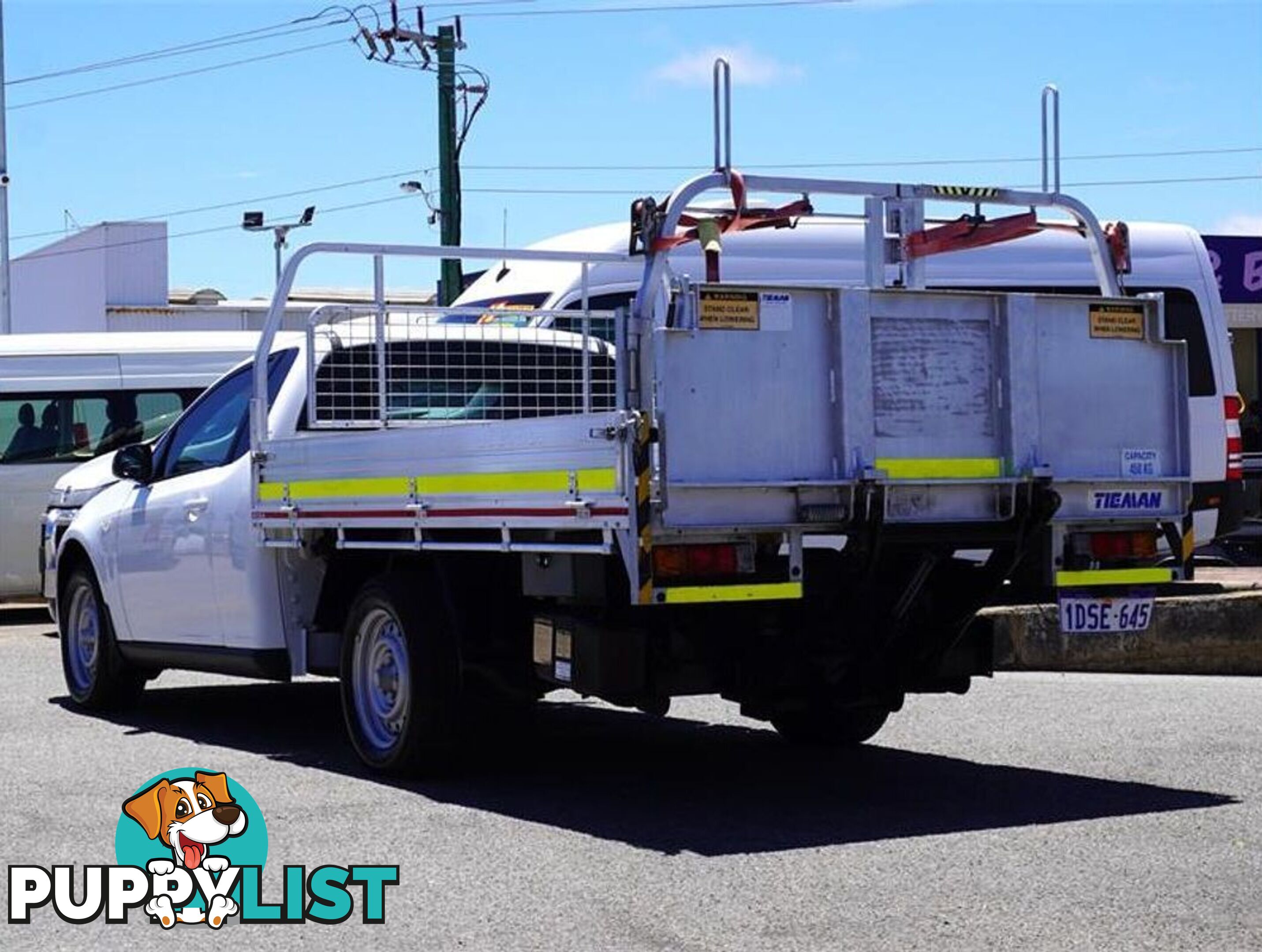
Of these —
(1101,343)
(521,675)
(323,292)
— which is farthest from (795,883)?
(323,292)

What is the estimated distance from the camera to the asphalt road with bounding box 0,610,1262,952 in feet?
22.2

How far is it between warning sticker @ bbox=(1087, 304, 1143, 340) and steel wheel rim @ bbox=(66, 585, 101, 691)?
5819 millimetres

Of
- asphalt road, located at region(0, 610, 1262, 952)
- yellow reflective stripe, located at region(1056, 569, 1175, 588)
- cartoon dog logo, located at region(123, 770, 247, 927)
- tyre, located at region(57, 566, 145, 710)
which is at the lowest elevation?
asphalt road, located at region(0, 610, 1262, 952)

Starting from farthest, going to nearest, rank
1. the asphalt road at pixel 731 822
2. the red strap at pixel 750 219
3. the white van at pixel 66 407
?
the white van at pixel 66 407, the red strap at pixel 750 219, the asphalt road at pixel 731 822

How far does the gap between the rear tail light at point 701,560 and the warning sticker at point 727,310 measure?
797mm

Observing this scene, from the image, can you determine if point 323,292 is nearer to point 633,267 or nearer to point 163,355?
point 163,355

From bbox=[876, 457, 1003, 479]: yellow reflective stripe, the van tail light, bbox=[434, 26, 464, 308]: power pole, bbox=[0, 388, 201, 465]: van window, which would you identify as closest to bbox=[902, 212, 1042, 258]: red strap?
bbox=[876, 457, 1003, 479]: yellow reflective stripe

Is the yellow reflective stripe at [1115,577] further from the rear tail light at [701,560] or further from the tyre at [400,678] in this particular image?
the tyre at [400,678]

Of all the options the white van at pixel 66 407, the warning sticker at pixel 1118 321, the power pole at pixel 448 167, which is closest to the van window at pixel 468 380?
the warning sticker at pixel 1118 321

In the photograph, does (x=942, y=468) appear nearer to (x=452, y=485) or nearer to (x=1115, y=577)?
(x=1115, y=577)

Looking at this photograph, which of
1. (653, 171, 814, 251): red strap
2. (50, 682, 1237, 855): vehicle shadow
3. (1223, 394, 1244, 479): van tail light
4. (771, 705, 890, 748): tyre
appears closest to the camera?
(50, 682, 1237, 855): vehicle shadow

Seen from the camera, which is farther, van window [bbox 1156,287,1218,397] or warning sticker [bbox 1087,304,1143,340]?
van window [bbox 1156,287,1218,397]

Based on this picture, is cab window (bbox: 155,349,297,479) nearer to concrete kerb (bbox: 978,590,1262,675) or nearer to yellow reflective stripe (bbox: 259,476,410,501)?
yellow reflective stripe (bbox: 259,476,410,501)

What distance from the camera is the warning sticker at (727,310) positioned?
321 inches
